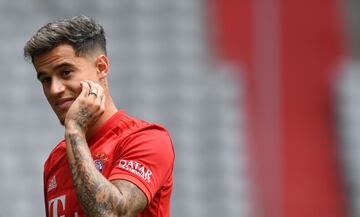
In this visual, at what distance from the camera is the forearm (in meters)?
2.85

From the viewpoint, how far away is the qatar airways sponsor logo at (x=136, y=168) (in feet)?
9.70

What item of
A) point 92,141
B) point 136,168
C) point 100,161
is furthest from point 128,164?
point 92,141

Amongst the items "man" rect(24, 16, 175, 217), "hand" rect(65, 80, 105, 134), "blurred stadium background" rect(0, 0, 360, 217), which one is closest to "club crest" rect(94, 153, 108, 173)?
"man" rect(24, 16, 175, 217)

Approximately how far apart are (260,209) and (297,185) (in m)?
0.43

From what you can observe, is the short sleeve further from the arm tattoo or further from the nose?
the nose

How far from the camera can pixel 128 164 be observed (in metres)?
2.97

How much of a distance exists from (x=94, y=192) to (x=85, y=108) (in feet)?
0.98

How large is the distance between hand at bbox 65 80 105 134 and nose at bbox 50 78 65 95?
6cm

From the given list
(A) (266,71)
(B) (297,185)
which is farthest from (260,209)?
(A) (266,71)

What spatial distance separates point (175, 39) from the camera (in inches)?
332

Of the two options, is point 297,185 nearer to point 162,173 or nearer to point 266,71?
point 266,71

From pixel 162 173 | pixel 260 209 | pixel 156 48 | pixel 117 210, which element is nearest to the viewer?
pixel 117 210

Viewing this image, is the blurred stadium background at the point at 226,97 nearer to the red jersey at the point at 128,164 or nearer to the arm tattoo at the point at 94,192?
the red jersey at the point at 128,164

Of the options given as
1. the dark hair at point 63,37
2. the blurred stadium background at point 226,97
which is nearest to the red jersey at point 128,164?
the dark hair at point 63,37
